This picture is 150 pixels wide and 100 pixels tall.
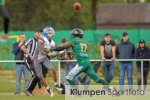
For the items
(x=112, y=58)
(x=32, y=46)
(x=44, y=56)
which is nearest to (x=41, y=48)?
(x=44, y=56)

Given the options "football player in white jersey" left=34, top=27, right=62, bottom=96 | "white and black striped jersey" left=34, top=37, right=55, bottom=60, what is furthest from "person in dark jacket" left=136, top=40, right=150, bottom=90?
"white and black striped jersey" left=34, top=37, right=55, bottom=60

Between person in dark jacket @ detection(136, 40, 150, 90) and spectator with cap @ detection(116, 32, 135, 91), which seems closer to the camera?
spectator with cap @ detection(116, 32, 135, 91)

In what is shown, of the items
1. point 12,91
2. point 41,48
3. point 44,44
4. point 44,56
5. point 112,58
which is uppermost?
point 44,44

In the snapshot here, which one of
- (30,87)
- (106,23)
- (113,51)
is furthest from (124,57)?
(106,23)

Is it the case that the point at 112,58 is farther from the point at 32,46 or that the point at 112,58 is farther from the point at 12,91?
the point at 12,91

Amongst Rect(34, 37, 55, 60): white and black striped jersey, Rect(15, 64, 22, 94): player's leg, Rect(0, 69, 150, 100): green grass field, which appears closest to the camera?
Rect(0, 69, 150, 100): green grass field

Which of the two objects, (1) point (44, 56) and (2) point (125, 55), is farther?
(2) point (125, 55)

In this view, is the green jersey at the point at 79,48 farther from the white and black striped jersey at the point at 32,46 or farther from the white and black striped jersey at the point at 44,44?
the white and black striped jersey at the point at 32,46

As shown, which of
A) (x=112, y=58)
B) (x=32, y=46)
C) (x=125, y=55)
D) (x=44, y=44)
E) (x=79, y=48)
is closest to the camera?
(x=79, y=48)

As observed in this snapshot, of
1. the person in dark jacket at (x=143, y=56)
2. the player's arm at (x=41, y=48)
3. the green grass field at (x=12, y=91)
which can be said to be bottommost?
the green grass field at (x=12, y=91)

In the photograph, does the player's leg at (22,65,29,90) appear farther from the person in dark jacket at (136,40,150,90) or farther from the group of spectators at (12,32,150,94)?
the person in dark jacket at (136,40,150,90)

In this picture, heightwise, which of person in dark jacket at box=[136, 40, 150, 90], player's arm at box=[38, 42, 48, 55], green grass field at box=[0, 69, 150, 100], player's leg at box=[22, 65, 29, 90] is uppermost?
player's arm at box=[38, 42, 48, 55]

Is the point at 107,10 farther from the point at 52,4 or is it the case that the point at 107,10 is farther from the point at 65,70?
the point at 65,70

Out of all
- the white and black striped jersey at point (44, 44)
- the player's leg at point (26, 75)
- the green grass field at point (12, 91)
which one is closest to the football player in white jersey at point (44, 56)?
the white and black striped jersey at point (44, 44)
